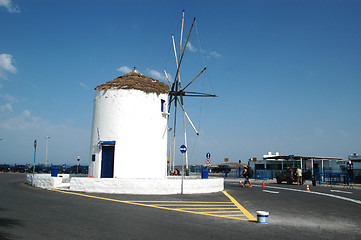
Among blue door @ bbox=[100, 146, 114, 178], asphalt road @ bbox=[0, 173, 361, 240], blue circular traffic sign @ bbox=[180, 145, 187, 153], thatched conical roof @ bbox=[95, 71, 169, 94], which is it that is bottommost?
asphalt road @ bbox=[0, 173, 361, 240]

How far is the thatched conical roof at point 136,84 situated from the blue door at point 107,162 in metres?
4.00

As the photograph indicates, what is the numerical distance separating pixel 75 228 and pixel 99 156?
11.5m

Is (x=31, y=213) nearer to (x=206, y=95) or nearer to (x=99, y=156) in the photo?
(x=99, y=156)

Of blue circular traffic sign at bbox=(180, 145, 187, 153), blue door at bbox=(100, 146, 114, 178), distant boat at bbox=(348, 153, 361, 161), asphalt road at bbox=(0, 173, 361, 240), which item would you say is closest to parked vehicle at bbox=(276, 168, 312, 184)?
distant boat at bbox=(348, 153, 361, 161)

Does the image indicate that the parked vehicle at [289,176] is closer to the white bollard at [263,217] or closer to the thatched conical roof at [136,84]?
the thatched conical roof at [136,84]

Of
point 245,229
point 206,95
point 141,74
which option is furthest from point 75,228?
point 206,95

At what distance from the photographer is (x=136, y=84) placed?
1872 cm

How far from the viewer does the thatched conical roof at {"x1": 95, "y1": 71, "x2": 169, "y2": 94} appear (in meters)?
18.6

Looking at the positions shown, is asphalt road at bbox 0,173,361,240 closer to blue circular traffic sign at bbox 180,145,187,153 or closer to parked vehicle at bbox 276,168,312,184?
blue circular traffic sign at bbox 180,145,187,153

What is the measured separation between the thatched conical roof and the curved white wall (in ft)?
0.91

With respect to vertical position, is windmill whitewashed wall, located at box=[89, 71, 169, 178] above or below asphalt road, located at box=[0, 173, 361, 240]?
above

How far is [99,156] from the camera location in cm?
1816

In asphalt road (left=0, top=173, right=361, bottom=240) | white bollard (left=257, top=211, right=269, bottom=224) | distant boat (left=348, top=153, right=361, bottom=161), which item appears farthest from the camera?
distant boat (left=348, top=153, right=361, bottom=161)

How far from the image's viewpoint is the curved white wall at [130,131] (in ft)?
58.0
